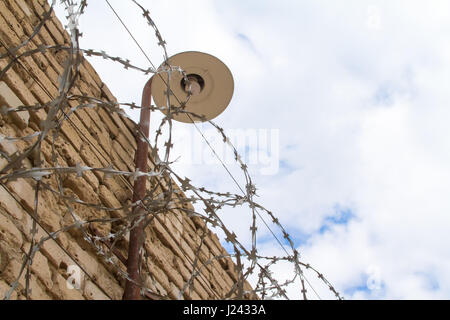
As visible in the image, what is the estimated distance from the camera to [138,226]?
3012 millimetres

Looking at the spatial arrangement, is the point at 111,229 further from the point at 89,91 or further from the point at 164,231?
the point at 89,91

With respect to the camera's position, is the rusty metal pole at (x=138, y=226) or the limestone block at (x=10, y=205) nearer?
the limestone block at (x=10, y=205)

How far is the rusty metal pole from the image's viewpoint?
2.84 metres

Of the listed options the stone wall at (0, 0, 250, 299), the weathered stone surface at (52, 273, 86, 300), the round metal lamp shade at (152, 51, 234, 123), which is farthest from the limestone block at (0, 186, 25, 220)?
the round metal lamp shade at (152, 51, 234, 123)

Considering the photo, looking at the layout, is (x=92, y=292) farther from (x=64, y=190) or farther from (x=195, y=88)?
(x=195, y=88)

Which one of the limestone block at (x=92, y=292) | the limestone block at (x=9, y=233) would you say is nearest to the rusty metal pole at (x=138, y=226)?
the limestone block at (x=92, y=292)

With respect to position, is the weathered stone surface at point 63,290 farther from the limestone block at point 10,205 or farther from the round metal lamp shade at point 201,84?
the round metal lamp shade at point 201,84

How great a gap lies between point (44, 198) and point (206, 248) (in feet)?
6.95

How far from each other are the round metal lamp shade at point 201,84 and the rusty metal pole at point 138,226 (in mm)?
263

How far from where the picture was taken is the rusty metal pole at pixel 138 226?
2.84 meters

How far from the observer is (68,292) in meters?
2.48

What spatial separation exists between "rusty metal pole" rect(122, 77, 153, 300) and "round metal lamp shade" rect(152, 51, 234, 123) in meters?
0.26

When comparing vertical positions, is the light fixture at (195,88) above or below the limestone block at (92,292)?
above

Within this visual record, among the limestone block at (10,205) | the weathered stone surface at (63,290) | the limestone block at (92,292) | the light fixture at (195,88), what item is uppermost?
the light fixture at (195,88)
